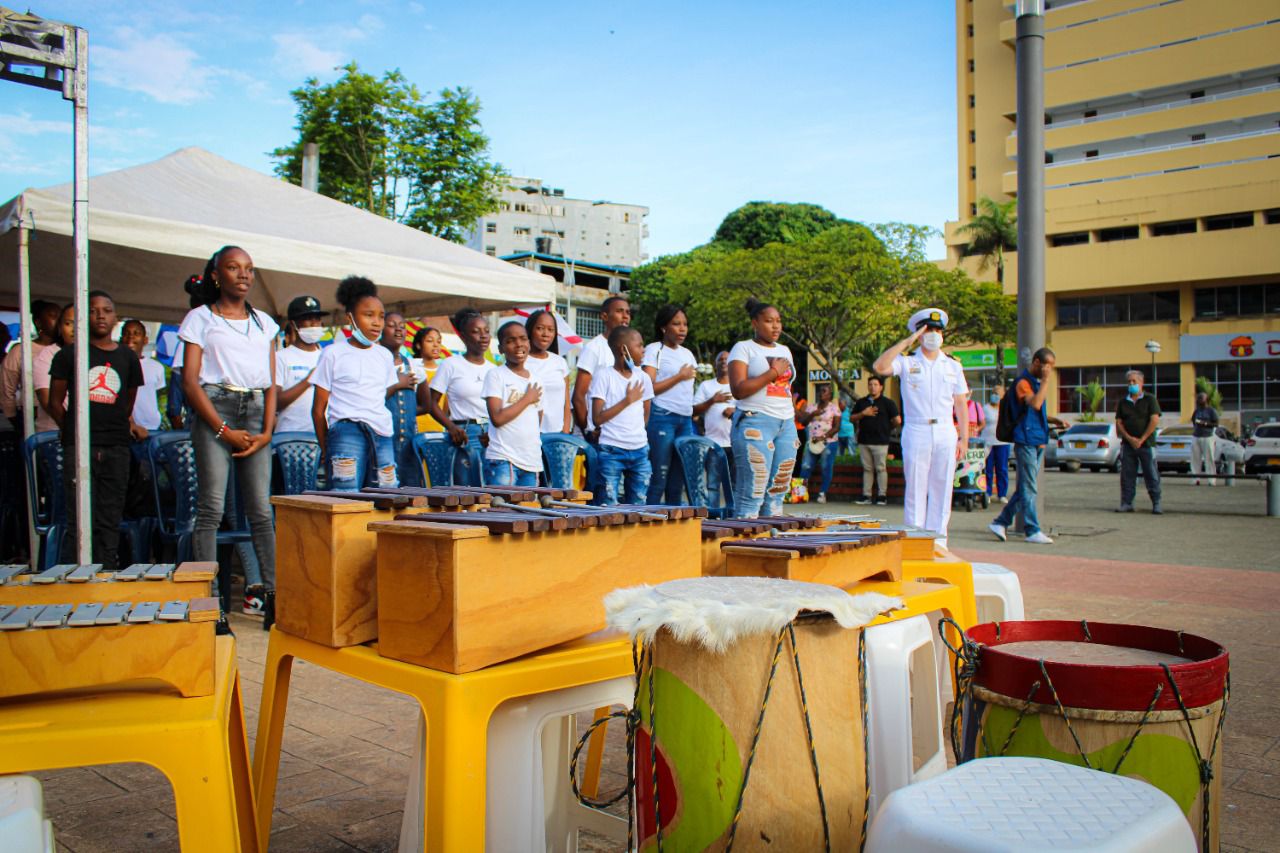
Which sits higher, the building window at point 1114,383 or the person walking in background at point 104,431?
the building window at point 1114,383

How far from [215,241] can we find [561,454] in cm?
284

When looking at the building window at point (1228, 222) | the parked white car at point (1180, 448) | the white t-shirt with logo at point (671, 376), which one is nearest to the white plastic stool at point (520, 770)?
the white t-shirt with logo at point (671, 376)

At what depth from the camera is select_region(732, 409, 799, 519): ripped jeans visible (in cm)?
638

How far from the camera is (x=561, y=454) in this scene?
22.8 feet

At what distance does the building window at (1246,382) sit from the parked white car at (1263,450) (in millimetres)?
18492

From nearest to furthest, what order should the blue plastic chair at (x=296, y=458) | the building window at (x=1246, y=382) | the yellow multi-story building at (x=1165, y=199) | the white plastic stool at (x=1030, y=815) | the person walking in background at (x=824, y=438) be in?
1. the white plastic stool at (x=1030, y=815)
2. the blue plastic chair at (x=296, y=458)
3. the person walking in background at (x=824, y=438)
4. the building window at (x=1246, y=382)
5. the yellow multi-story building at (x=1165, y=199)

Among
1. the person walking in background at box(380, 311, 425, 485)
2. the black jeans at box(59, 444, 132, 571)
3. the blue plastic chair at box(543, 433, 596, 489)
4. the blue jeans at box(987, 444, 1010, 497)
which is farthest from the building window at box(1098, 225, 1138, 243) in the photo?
the black jeans at box(59, 444, 132, 571)

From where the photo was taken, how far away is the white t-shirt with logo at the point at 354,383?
5.79 meters

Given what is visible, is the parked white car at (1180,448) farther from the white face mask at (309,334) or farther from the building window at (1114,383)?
the white face mask at (309,334)

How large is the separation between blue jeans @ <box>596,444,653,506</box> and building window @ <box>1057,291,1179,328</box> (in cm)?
4046

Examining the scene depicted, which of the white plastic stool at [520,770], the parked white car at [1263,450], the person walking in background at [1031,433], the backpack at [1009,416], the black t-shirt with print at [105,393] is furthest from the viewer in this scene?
the parked white car at [1263,450]

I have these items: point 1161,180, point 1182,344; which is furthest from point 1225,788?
point 1161,180

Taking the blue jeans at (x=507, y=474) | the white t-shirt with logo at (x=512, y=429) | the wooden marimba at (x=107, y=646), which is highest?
the white t-shirt with logo at (x=512, y=429)

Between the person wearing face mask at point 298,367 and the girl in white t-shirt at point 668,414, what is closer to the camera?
the person wearing face mask at point 298,367
